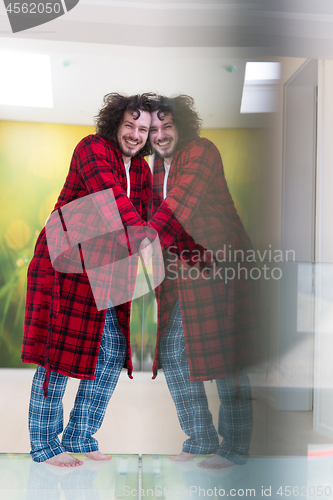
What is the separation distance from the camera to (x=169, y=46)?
1.34 meters

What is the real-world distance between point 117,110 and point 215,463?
4.15 feet

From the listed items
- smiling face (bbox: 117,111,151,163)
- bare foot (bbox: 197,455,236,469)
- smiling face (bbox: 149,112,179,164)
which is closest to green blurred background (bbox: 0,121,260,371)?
smiling face (bbox: 117,111,151,163)

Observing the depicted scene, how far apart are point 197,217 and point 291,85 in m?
0.47

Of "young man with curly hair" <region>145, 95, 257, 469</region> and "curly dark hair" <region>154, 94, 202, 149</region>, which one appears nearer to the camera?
"young man with curly hair" <region>145, 95, 257, 469</region>

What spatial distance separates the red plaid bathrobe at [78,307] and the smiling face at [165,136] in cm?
8

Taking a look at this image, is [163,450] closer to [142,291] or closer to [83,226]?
[142,291]

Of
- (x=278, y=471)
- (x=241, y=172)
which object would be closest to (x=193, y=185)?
(x=241, y=172)

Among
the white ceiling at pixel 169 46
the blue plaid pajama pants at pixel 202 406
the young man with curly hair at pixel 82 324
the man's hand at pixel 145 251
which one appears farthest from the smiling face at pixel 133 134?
the blue plaid pajama pants at pixel 202 406

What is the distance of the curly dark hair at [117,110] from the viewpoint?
4.55 ft

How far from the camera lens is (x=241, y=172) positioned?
3.43 ft

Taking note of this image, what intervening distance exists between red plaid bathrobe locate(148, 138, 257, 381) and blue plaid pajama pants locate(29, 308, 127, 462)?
172mm

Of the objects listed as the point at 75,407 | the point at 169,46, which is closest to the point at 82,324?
the point at 75,407

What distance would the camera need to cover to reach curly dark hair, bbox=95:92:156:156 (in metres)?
1.39

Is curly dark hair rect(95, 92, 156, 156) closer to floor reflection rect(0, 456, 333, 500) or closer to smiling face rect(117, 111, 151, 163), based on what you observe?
smiling face rect(117, 111, 151, 163)
